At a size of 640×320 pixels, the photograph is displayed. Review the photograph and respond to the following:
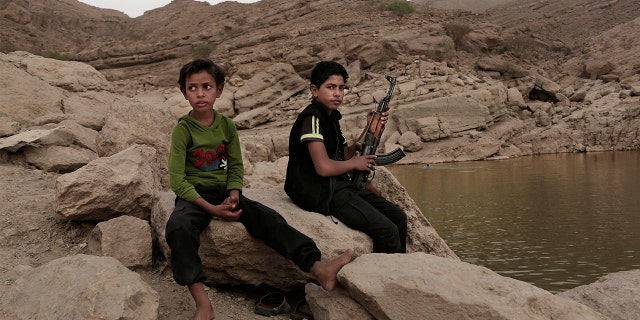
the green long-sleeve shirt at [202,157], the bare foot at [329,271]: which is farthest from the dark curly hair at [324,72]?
the bare foot at [329,271]

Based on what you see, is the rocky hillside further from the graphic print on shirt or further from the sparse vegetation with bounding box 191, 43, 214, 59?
the graphic print on shirt

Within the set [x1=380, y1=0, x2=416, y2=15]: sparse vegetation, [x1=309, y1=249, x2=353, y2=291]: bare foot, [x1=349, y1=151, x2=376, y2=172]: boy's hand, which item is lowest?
[x1=309, y1=249, x2=353, y2=291]: bare foot

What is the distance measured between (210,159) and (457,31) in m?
34.1

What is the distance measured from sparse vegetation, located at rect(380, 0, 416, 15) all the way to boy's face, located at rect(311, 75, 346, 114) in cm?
3725

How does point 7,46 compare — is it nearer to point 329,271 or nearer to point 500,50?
point 500,50

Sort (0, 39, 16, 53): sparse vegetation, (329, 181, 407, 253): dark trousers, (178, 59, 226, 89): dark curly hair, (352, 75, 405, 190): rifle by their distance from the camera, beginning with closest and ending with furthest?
(178, 59, 226, 89): dark curly hair → (329, 181, 407, 253): dark trousers → (352, 75, 405, 190): rifle → (0, 39, 16, 53): sparse vegetation

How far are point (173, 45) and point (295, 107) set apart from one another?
59.5 ft

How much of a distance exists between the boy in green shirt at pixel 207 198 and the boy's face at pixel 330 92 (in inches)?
30.9

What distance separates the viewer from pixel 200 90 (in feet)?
11.4

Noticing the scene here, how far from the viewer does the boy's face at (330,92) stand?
388 centimetres

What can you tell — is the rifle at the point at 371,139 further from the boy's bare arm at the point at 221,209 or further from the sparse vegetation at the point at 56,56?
the sparse vegetation at the point at 56,56

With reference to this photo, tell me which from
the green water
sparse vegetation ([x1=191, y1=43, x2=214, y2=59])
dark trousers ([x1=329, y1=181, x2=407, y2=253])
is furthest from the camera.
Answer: sparse vegetation ([x1=191, y1=43, x2=214, y2=59])

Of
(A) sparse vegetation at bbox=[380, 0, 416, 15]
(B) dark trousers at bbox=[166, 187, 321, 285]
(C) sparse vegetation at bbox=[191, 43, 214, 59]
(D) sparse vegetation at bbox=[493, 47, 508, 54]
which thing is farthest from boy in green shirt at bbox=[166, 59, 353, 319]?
(A) sparse vegetation at bbox=[380, 0, 416, 15]

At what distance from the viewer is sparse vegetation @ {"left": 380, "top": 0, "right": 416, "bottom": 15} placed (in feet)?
128
